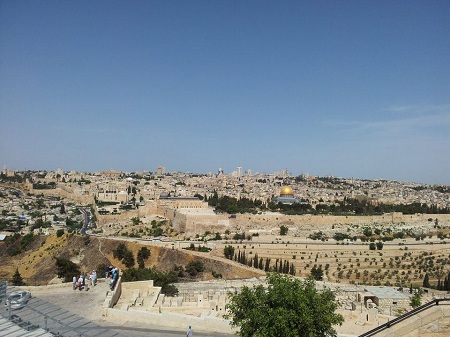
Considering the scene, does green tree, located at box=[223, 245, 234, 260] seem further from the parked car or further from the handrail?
the handrail

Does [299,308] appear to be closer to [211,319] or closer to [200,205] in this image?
[211,319]

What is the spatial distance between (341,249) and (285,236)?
6.90 m

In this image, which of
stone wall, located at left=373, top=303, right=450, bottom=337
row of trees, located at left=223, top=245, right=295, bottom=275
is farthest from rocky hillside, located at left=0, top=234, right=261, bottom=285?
stone wall, located at left=373, top=303, right=450, bottom=337

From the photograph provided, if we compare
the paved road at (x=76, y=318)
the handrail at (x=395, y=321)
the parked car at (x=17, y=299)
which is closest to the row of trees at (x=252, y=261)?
the paved road at (x=76, y=318)

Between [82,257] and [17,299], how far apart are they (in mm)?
31275

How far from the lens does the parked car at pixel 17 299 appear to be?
10528 millimetres

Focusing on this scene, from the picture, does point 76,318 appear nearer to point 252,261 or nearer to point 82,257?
point 252,261

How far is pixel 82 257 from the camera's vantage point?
40781mm

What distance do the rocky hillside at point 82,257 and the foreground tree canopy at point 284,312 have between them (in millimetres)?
A: 20988

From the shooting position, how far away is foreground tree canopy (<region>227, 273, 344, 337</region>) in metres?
8.95

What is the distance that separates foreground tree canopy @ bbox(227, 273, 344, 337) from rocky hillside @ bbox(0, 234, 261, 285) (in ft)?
68.9

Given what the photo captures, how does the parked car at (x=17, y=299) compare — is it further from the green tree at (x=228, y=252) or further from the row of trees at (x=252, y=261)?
the green tree at (x=228, y=252)

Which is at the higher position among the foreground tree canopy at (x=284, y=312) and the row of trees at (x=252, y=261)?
the foreground tree canopy at (x=284, y=312)

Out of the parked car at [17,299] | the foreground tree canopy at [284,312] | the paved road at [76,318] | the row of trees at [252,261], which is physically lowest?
the row of trees at [252,261]
